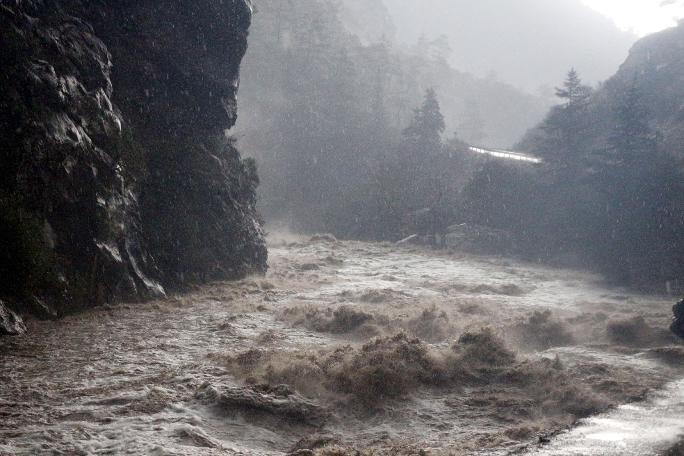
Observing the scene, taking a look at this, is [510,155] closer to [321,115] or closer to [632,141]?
[632,141]

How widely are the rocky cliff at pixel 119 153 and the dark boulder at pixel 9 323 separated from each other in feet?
2.00

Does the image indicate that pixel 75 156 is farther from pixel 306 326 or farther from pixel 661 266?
pixel 661 266

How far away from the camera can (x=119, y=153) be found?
20234 millimetres

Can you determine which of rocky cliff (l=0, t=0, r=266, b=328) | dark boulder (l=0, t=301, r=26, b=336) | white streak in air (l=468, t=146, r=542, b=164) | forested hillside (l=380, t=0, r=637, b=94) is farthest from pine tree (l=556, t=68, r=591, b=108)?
forested hillside (l=380, t=0, r=637, b=94)

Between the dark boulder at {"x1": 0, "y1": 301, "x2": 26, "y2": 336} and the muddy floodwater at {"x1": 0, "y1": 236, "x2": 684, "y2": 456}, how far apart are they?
1.01 ft

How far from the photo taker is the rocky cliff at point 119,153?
15508 mm

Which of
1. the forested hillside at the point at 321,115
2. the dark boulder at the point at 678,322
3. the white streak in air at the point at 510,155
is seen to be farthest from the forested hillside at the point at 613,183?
the forested hillside at the point at 321,115

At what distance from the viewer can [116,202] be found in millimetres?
19203

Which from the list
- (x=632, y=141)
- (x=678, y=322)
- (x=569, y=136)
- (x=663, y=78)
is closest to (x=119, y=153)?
(x=678, y=322)

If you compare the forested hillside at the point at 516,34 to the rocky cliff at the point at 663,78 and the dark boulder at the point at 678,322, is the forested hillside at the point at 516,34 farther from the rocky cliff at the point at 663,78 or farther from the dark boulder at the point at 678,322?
the dark boulder at the point at 678,322

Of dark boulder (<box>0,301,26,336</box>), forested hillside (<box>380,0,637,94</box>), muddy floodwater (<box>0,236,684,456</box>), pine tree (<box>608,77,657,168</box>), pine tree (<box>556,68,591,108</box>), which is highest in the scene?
forested hillside (<box>380,0,637,94</box>)

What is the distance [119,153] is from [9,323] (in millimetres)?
8762

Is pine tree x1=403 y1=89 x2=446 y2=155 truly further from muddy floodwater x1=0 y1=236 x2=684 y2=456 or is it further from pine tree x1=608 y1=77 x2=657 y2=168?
muddy floodwater x1=0 y1=236 x2=684 y2=456

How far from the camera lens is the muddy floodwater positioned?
9523 mm
